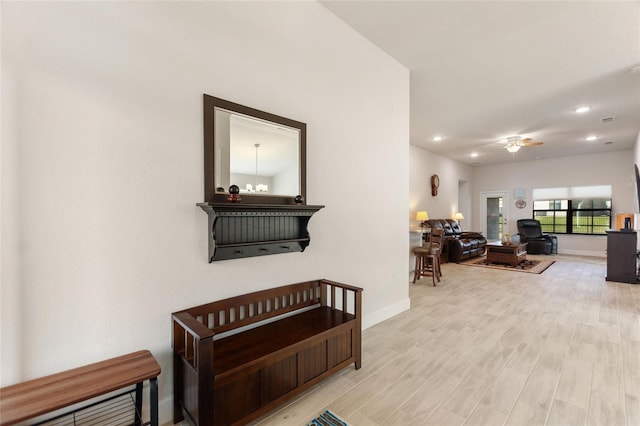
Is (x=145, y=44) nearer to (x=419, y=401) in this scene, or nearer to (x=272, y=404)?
(x=272, y=404)

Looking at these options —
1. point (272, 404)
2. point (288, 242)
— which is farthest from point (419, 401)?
point (288, 242)

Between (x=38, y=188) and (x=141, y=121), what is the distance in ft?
1.94

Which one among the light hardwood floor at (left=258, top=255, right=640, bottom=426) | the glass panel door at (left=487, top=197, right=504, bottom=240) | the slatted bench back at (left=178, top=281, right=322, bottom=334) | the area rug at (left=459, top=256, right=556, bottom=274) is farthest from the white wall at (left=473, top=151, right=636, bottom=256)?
the slatted bench back at (left=178, top=281, right=322, bottom=334)

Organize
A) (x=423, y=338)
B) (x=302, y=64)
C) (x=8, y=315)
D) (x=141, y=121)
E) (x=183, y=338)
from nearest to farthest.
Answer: (x=8, y=315) → (x=141, y=121) → (x=183, y=338) → (x=302, y=64) → (x=423, y=338)

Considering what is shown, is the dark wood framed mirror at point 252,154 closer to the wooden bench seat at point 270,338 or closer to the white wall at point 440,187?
the wooden bench seat at point 270,338

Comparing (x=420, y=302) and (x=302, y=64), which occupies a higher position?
(x=302, y=64)

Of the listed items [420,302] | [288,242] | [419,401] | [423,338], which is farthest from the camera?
[420,302]

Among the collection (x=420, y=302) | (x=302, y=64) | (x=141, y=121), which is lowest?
(x=420, y=302)

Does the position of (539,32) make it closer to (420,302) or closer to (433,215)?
(420,302)

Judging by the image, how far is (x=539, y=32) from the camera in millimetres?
2871

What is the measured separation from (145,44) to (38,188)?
976 mm

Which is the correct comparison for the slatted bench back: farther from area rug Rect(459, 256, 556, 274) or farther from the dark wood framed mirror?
area rug Rect(459, 256, 556, 274)

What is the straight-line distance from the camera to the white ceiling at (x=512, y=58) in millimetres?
2617

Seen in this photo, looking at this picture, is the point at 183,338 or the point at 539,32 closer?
the point at 183,338
